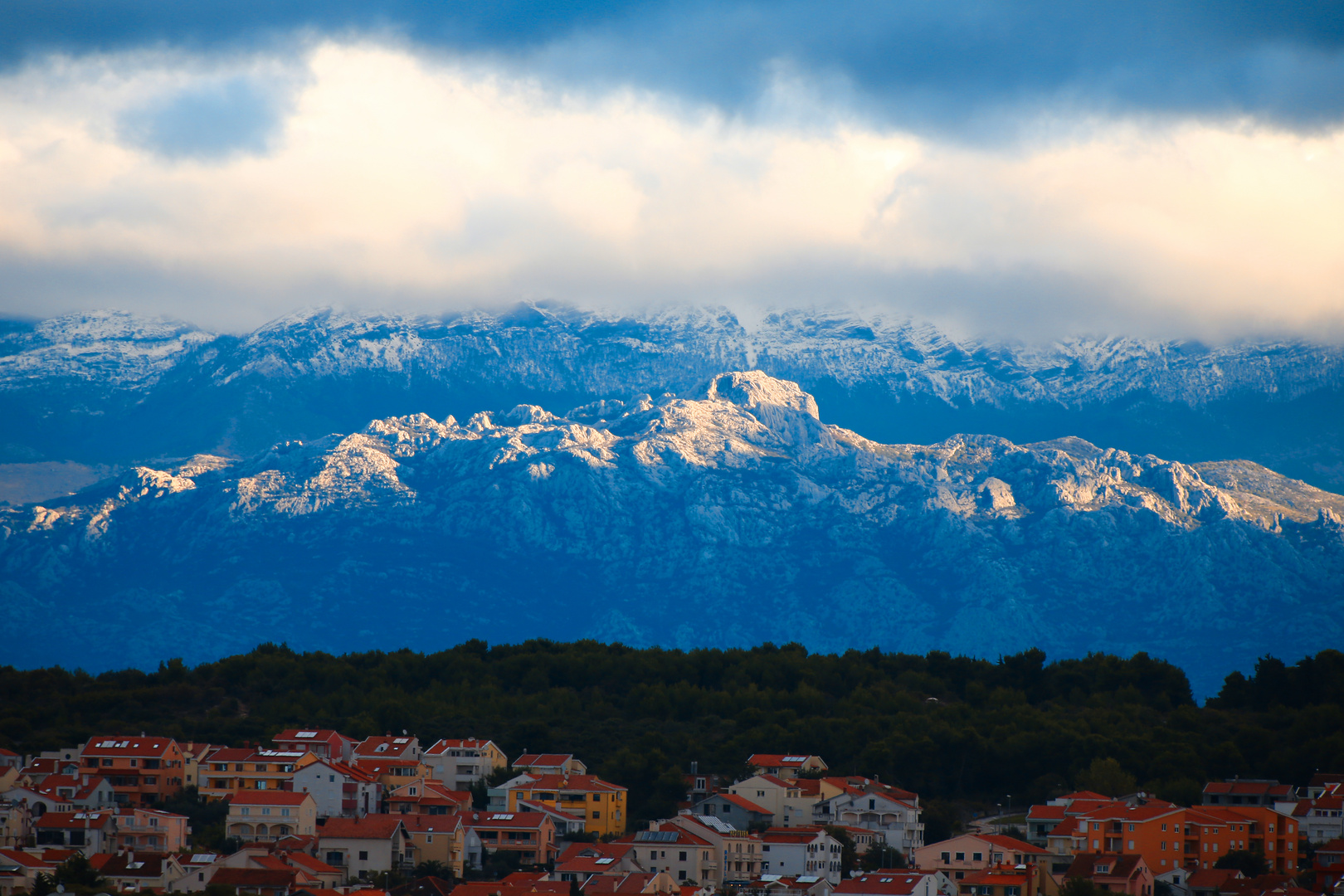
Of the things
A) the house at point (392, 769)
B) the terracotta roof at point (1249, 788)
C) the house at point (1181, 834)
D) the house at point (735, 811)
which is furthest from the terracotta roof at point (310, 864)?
the terracotta roof at point (1249, 788)

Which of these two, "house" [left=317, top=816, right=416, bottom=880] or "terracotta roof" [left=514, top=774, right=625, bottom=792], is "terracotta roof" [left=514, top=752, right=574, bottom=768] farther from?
"house" [left=317, top=816, right=416, bottom=880]

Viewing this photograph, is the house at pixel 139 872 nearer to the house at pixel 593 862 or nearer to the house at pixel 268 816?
the house at pixel 268 816

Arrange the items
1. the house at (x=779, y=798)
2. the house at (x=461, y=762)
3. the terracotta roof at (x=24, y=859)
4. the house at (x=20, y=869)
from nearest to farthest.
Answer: the house at (x=20, y=869)
the terracotta roof at (x=24, y=859)
the house at (x=779, y=798)
the house at (x=461, y=762)

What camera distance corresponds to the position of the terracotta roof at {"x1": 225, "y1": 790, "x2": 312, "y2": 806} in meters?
121

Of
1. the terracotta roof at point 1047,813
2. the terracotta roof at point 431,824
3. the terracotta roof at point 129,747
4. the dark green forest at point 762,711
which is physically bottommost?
the terracotta roof at point 431,824

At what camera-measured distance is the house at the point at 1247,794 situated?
420 ft

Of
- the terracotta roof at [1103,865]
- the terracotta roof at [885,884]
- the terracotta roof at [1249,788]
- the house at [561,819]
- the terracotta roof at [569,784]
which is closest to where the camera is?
the terracotta roof at [885,884]

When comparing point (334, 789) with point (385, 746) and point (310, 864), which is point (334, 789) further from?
point (310, 864)

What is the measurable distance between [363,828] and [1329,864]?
197 feet

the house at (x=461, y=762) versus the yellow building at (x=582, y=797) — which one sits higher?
the house at (x=461, y=762)

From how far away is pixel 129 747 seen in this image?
13412 centimetres

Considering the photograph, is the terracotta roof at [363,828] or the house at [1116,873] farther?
the terracotta roof at [363,828]

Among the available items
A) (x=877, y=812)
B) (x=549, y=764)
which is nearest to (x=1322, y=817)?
(x=877, y=812)

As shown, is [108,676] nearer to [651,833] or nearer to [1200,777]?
[651,833]
